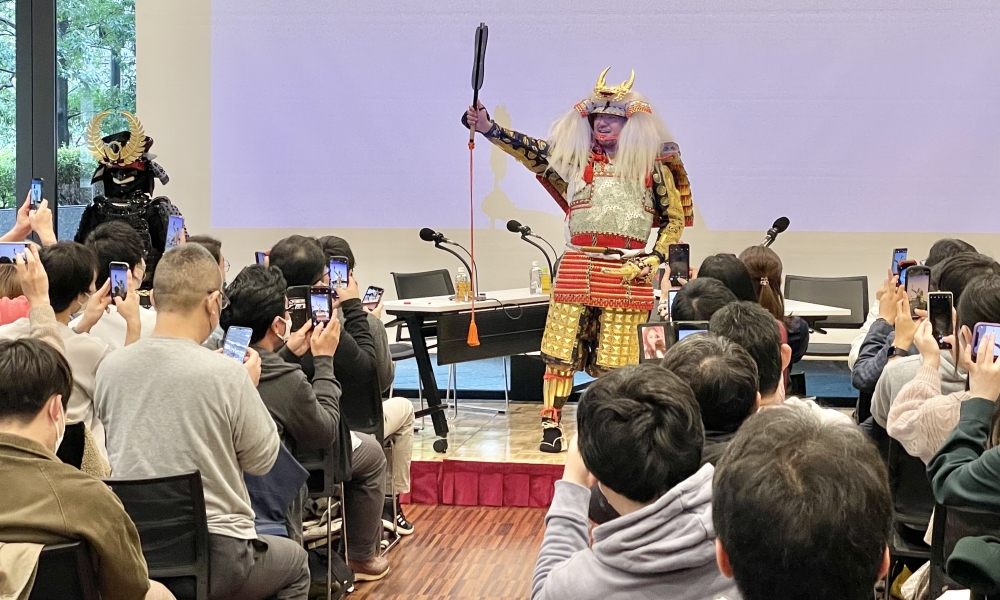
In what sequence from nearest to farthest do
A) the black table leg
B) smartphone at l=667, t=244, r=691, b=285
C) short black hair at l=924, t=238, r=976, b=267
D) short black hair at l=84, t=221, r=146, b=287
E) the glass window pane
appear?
short black hair at l=84, t=221, r=146, b=287
short black hair at l=924, t=238, r=976, b=267
smartphone at l=667, t=244, r=691, b=285
the black table leg
the glass window pane

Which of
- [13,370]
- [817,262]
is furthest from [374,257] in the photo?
[13,370]

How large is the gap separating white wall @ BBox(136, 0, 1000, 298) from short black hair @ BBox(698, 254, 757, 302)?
8.44 ft

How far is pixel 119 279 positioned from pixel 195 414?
73cm

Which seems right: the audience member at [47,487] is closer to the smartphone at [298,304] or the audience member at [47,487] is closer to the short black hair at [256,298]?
the short black hair at [256,298]

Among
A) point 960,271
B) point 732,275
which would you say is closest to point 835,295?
point 732,275

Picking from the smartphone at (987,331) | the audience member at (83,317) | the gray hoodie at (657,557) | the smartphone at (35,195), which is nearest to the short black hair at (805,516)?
the gray hoodie at (657,557)

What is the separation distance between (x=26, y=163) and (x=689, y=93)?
402 cm

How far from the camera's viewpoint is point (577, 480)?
1538 mm

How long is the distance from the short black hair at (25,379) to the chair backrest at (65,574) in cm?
23

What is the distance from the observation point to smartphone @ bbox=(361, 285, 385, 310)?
147 inches

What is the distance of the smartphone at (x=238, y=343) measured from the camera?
248 centimetres

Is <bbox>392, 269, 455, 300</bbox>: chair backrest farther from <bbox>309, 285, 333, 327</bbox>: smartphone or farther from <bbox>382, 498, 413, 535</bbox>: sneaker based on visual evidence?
<bbox>309, 285, 333, 327</bbox>: smartphone

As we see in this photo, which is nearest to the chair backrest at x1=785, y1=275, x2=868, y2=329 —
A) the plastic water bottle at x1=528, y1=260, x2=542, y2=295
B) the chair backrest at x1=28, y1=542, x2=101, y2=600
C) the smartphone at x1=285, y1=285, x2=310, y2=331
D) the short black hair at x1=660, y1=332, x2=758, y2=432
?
Result: the plastic water bottle at x1=528, y1=260, x2=542, y2=295

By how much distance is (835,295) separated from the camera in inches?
225
